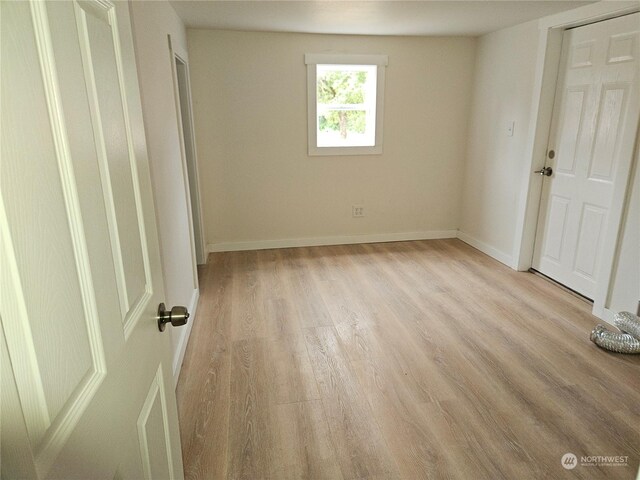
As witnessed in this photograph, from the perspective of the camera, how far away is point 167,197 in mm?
2318

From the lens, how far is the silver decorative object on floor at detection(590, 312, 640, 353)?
2408 mm

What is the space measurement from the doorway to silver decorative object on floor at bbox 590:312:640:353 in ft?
9.91

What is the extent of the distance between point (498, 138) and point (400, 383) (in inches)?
112

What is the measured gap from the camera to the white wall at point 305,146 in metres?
3.92

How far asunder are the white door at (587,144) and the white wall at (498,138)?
0.93ft

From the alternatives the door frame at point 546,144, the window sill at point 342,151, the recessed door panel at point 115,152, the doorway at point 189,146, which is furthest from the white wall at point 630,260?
the doorway at point 189,146

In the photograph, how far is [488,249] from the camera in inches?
166

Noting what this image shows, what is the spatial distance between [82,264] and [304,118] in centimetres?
379

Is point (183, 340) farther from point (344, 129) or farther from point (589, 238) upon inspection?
point (589, 238)

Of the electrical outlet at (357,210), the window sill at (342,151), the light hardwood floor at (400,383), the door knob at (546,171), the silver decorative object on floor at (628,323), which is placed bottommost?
the light hardwood floor at (400,383)

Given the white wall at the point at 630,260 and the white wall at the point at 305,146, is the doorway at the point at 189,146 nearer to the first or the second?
the white wall at the point at 305,146

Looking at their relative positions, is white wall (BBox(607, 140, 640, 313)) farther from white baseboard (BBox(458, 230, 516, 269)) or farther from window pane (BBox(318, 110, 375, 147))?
window pane (BBox(318, 110, 375, 147))

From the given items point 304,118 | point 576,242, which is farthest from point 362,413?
point 304,118

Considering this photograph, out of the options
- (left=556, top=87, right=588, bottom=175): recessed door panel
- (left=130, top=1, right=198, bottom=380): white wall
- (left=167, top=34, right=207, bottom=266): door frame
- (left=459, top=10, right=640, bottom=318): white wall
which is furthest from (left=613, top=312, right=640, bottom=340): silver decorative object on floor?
(left=167, top=34, right=207, bottom=266): door frame
